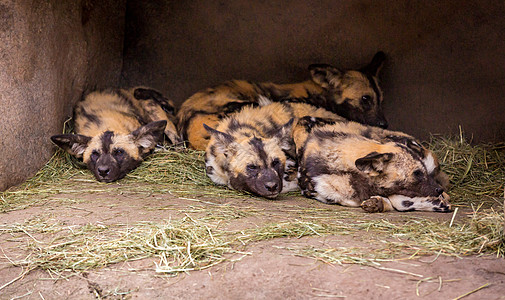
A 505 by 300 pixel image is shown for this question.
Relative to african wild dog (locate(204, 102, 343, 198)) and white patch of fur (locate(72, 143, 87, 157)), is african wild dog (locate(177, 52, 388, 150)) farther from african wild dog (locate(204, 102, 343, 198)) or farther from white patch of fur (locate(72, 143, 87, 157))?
white patch of fur (locate(72, 143, 87, 157))

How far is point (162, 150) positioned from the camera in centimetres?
509

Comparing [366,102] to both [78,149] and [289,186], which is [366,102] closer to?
[289,186]

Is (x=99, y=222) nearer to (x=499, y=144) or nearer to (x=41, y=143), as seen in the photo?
(x=41, y=143)

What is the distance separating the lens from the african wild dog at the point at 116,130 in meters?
4.56

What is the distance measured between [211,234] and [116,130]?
7.55 ft

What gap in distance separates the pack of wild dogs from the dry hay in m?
0.24

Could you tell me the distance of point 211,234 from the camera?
294cm

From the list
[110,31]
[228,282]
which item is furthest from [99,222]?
[110,31]

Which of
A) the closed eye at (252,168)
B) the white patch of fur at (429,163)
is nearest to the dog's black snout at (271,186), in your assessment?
the closed eye at (252,168)

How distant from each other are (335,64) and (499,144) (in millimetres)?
1731

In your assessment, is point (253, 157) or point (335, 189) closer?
point (335, 189)

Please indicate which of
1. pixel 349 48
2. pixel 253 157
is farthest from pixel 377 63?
pixel 253 157

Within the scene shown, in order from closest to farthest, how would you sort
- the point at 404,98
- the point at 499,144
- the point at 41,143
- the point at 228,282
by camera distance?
the point at 228,282 → the point at 41,143 → the point at 499,144 → the point at 404,98

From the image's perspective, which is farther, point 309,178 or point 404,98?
point 404,98
